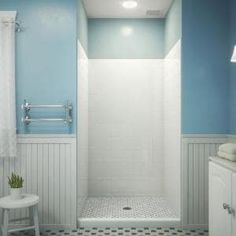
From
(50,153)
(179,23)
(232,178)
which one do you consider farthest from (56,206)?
(179,23)

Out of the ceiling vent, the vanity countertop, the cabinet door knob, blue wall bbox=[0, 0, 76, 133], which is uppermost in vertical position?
the ceiling vent

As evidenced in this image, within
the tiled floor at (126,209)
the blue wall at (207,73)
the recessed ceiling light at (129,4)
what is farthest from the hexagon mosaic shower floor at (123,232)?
the recessed ceiling light at (129,4)

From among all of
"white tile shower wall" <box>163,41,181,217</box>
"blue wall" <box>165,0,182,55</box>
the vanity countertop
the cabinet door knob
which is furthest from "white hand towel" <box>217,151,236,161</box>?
"blue wall" <box>165,0,182,55</box>

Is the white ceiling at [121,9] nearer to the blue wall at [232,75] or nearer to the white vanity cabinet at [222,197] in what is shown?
the blue wall at [232,75]

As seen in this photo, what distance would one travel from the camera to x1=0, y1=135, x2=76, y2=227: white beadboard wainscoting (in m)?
3.17

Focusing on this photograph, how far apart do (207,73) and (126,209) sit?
1.77 m

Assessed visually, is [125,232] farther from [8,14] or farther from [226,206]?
[8,14]

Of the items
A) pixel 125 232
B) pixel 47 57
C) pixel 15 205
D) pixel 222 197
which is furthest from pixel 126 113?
pixel 222 197

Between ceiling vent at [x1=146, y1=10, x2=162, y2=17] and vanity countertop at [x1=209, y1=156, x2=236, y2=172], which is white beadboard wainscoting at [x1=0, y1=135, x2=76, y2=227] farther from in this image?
ceiling vent at [x1=146, y1=10, x2=162, y2=17]

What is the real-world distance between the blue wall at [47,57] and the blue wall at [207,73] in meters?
1.17

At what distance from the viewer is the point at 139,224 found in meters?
3.28

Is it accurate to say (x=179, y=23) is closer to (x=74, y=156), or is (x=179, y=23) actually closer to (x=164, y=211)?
(x=74, y=156)

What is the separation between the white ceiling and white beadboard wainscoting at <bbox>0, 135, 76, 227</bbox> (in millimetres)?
1613

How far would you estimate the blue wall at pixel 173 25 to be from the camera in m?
3.30
